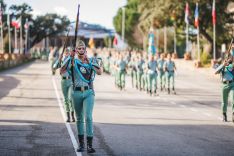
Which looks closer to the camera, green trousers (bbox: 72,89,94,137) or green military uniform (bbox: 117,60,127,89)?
green trousers (bbox: 72,89,94,137)

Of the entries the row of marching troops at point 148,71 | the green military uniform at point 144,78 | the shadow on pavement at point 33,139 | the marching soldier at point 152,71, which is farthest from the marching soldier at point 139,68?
the shadow on pavement at point 33,139

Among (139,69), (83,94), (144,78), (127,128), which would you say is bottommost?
(127,128)

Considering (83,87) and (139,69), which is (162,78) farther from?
(83,87)

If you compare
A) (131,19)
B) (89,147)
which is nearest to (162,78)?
(89,147)

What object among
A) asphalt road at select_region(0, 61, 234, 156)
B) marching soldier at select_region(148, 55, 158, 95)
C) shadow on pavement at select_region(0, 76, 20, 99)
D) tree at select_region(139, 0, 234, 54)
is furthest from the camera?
tree at select_region(139, 0, 234, 54)

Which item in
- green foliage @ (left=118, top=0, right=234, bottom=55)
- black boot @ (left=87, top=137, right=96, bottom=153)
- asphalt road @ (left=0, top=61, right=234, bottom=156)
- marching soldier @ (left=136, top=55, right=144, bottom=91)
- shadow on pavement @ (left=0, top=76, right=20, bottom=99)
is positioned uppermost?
green foliage @ (left=118, top=0, right=234, bottom=55)

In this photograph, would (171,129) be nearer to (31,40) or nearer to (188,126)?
(188,126)

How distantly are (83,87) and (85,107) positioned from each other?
377mm

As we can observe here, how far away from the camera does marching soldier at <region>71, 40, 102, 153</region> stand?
10.8 m

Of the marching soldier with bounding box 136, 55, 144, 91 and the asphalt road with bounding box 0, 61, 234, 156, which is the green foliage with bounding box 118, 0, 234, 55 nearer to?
the marching soldier with bounding box 136, 55, 144, 91

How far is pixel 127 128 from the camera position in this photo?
47.4ft

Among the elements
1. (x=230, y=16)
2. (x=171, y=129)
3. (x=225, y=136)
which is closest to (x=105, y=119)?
(x=171, y=129)

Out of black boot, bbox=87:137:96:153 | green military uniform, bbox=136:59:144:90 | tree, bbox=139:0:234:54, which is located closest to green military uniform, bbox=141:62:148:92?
green military uniform, bbox=136:59:144:90

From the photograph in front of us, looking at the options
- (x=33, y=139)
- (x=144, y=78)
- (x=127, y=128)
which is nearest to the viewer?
(x=33, y=139)
